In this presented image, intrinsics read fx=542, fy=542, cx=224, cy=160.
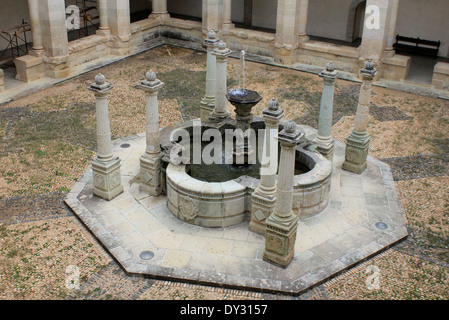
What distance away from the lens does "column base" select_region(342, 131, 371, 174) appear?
1220 centimetres

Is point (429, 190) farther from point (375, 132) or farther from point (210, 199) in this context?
A: point (210, 199)

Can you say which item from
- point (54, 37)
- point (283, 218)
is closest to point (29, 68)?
point (54, 37)

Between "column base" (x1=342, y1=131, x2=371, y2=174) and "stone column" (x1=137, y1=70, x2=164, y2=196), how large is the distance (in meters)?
4.33

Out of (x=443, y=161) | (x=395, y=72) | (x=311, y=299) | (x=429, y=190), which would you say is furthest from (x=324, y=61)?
(x=311, y=299)

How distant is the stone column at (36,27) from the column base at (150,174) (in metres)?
8.61

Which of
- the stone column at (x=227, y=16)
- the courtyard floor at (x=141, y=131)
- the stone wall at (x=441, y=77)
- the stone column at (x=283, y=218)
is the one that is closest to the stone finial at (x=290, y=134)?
the stone column at (x=283, y=218)

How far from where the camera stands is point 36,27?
17.5 meters

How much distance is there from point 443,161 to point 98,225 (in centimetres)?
847

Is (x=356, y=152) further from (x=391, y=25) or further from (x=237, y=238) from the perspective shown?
(x=391, y=25)

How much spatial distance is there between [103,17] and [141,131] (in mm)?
7184

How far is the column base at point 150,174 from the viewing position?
A: 36.4ft

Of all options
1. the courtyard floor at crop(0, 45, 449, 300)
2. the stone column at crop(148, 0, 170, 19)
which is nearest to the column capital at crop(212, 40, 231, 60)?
the courtyard floor at crop(0, 45, 449, 300)

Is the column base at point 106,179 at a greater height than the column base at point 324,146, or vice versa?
the column base at point 324,146

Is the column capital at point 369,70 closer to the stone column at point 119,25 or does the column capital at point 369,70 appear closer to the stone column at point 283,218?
the stone column at point 283,218
